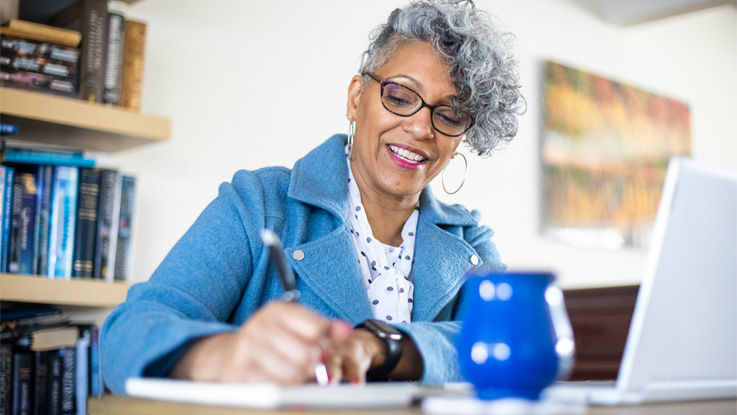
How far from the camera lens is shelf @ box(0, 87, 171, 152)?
207cm

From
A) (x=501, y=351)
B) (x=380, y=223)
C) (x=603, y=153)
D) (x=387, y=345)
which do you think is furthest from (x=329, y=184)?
(x=603, y=153)

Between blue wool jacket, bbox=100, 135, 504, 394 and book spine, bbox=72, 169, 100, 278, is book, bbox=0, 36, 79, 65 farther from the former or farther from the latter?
blue wool jacket, bbox=100, 135, 504, 394

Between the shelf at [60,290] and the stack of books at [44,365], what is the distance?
7cm

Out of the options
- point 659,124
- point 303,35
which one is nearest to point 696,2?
point 659,124

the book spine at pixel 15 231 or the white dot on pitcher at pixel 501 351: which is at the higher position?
the white dot on pitcher at pixel 501 351

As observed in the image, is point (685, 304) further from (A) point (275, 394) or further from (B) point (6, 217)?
(B) point (6, 217)

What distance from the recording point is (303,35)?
3.08 m

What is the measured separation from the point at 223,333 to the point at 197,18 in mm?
2047

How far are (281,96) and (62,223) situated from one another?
3.48 feet

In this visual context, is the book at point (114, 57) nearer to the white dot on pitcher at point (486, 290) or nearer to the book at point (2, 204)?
the book at point (2, 204)

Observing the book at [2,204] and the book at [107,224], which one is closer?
the book at [2,204]

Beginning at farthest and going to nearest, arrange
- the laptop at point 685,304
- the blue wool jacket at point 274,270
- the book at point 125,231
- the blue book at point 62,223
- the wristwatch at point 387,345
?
1. the book at point 125,231
2. the blue book at point 62,223
3. the wristwatch at point 387,345
4. the blue wool jacket at point 274,270
5. the laptop at point 685,304

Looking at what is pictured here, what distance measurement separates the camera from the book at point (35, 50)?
2076 mm

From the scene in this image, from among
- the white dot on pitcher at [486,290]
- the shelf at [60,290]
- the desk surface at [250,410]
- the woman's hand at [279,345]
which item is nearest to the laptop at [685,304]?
the desk surface at [250,410]
